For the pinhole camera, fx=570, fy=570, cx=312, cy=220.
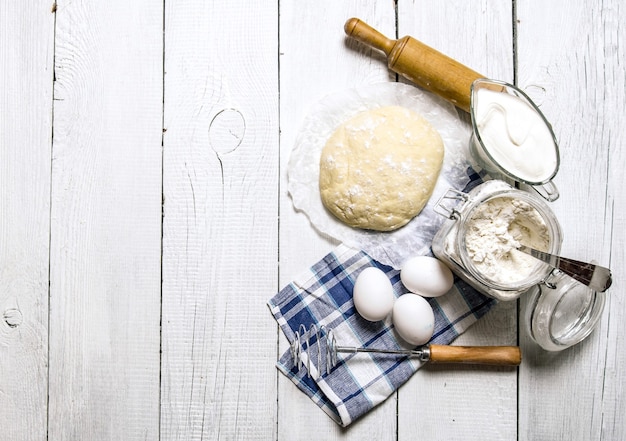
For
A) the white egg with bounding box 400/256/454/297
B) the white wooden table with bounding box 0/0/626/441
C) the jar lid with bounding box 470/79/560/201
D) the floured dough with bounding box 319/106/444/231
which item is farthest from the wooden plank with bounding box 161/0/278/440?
the jar lid with bounding box 470/79/560/201

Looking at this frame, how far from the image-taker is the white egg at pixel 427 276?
0.83 meters

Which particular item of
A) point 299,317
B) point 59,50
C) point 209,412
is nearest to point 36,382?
point 209,412

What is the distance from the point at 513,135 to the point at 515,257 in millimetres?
173

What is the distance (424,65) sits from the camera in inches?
34.1

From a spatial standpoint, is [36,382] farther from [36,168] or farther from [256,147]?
[256,147]

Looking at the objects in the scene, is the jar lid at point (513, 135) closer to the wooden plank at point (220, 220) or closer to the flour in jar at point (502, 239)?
the flour in jar at point (502, 239)

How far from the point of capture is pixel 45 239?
3.06ft

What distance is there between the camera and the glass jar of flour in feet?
2.56

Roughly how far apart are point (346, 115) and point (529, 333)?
0.44 metres

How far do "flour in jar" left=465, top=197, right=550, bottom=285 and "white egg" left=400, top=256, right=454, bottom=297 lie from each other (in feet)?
0.21

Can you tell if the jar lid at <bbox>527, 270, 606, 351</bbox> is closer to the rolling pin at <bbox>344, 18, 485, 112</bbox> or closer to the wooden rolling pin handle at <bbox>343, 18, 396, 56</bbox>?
the rolling pin at <bbox>344, 18, 485, 112</bbox>

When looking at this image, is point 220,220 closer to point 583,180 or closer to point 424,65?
point 424,65

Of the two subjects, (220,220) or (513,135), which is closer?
(513,135)

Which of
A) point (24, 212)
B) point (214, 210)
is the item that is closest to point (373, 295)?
point (214, 210)
